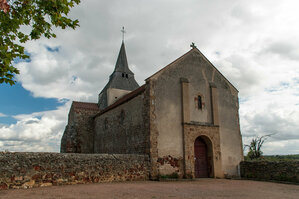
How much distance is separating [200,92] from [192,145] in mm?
3666

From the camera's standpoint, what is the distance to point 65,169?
1108 centimetres

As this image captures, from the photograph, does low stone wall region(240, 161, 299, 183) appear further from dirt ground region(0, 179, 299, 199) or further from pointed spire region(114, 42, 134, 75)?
pointed spire region(114, 42, 134, 75)

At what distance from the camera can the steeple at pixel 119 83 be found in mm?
28438

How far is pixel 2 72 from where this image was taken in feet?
17.9

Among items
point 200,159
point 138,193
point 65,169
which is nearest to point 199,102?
point 200,159

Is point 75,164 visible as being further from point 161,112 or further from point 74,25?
point 74,25

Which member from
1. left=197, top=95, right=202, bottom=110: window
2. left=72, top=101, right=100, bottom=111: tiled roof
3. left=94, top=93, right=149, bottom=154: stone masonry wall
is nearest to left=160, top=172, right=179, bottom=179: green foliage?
left=94, top=93, right=149, bottom=154: stone masonry wall

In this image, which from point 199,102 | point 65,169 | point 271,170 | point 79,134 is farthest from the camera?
point 79,134

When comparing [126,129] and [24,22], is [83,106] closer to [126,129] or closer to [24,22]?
[126,129]

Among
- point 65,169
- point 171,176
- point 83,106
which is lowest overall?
point 171,176

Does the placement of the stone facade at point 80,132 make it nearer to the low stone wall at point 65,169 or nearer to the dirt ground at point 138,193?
the low stone wall at point 65,169

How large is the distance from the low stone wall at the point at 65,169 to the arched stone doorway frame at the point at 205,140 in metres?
2.61

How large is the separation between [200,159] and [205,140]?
4.16 feet

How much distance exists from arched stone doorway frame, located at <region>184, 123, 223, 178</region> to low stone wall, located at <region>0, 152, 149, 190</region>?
261 centimetres
